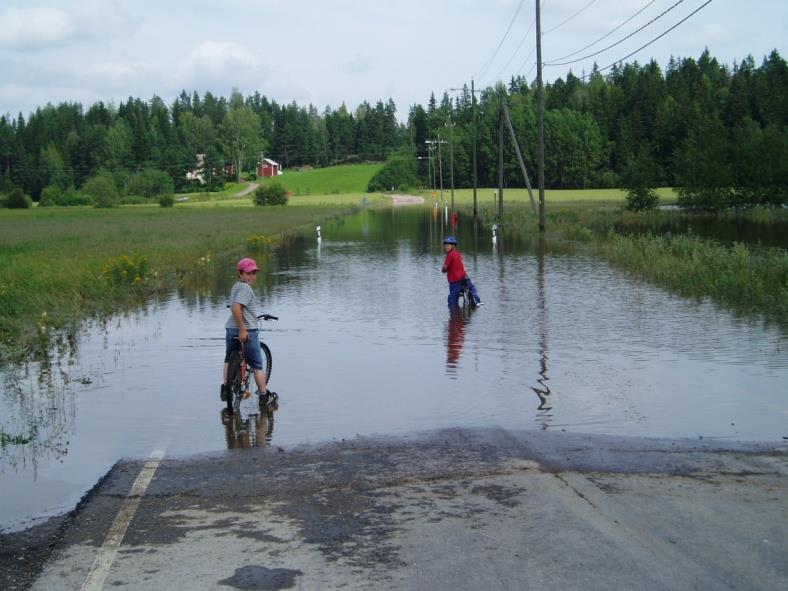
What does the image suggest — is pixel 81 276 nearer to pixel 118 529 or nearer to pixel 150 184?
pixel 118 529

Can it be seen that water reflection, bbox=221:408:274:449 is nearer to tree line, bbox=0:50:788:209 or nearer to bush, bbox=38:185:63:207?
tree line, bbox=0:50:788:209

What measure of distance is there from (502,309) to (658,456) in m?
11.1

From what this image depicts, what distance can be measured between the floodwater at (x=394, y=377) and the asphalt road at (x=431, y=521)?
78cm

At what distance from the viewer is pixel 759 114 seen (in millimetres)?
129500

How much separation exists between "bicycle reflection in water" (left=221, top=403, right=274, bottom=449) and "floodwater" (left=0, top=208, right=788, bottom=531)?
0.11ft

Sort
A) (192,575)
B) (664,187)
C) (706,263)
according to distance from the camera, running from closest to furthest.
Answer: (192,575) → (706,263) → (664,187)

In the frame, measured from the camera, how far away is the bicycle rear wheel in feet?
34.5

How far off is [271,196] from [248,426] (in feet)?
336

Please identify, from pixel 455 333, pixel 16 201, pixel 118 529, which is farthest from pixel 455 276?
pixel 16 201

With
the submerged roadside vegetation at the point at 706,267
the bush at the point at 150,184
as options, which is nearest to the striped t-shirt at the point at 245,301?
the submerged roadside vegetation at the point at 706,267

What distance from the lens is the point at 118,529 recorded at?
6.41 m

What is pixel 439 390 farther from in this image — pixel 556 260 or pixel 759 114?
pixel 759 114

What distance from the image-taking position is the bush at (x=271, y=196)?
363 ft

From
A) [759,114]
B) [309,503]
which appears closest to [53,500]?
[309,503]
